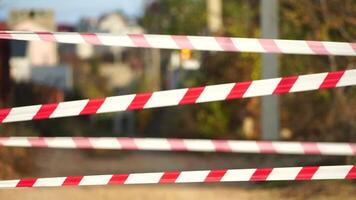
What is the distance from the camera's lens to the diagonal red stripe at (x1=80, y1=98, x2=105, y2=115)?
5.47 meters

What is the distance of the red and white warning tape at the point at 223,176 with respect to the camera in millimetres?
5430

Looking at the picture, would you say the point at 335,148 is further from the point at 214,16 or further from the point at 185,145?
the point at 214,16

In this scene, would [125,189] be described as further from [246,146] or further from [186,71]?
[186,71]

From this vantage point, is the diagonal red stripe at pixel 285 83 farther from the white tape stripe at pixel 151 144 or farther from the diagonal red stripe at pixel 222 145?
the white tape stripe at pixel 151 144

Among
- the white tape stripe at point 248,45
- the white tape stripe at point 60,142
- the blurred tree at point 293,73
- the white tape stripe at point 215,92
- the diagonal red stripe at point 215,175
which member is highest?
the white tape stripe at point 248,45

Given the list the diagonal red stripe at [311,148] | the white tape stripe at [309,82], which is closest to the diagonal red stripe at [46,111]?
the white tape stripe at [309,82]

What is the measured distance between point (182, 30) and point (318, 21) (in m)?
10.6

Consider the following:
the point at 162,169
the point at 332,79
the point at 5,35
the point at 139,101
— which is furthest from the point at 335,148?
the point at 162,169

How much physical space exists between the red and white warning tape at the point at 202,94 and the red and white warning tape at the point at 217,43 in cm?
19

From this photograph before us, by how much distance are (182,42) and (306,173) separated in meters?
1.37

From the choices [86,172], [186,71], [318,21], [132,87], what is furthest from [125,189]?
[132,87]

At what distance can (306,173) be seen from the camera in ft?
17.9

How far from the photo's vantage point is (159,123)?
19.6 m

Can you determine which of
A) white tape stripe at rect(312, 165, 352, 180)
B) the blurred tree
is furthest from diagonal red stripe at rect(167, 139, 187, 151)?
the blurred tree
